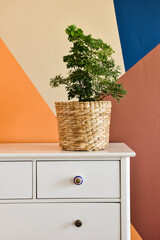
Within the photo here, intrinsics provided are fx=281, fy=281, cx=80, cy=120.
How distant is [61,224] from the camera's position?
1229 mm

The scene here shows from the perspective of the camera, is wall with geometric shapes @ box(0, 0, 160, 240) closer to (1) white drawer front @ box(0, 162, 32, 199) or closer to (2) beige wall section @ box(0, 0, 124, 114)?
(2) beige wall section @ box(0, 0, 124, 114)

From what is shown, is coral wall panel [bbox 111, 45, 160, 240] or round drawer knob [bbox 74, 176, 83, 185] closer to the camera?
round drawer knob [bbox 74, 176, 83, 185]

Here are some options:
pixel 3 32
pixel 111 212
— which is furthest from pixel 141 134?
pixel 3 32

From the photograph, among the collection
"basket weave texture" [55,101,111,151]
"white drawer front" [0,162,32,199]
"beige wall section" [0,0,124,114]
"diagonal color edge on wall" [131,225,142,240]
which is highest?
"beige wall section" [0,0,124,114]

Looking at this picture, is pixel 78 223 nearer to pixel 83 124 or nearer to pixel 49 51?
pixel 83 124

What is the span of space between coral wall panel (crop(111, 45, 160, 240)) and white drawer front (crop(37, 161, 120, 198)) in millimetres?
497

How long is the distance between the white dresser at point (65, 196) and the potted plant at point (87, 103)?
10 cm

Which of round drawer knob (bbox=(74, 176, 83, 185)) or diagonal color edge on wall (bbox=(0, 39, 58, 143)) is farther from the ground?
diagonal color edge on wall (bbox=(0, 39, 58, 143))

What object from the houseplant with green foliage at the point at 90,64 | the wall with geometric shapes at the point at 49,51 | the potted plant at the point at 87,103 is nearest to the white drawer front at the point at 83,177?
the potted plant at the point at 87,103

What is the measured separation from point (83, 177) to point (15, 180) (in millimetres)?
301

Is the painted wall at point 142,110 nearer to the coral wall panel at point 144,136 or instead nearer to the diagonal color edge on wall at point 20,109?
the coral wall panel at point 144,136

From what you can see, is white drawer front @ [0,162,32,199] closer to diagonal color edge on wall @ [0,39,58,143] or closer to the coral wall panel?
diagonal color edge on wall @ [0,39,58,143]

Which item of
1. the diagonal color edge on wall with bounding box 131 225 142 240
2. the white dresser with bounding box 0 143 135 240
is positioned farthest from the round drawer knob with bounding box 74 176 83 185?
the diagonal color edge on wall with bounding box 131 225 142 240

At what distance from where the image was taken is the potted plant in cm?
127
